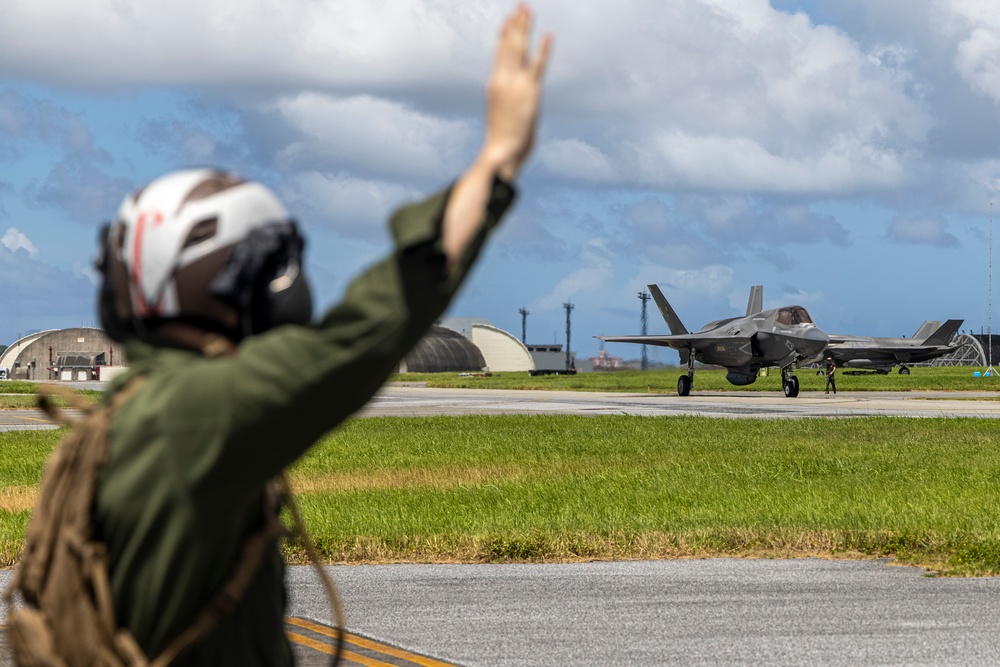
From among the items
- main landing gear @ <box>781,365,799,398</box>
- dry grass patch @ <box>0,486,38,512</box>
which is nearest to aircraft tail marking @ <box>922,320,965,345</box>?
main landing gear @ <box>781,365,799,398</box>

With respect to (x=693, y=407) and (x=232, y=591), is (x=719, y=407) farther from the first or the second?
(x=232, y=591)

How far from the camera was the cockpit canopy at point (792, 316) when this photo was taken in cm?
4369

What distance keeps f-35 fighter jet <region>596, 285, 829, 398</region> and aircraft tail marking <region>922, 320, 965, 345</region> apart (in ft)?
116

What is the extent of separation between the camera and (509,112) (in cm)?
187

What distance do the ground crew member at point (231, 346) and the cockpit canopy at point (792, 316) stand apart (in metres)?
42.7

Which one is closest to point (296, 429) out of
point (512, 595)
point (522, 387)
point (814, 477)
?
point (512, 595)

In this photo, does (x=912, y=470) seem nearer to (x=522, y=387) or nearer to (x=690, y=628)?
(x=690, y=628)

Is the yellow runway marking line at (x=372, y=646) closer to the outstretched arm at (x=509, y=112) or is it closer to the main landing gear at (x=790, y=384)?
the outstretched arm at (x=509, y=112)

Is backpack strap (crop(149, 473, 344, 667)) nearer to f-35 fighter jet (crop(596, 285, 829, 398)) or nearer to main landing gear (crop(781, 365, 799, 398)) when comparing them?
f-35 fighter jet (crop(596, 285, 829, 398))

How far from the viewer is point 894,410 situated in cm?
3522

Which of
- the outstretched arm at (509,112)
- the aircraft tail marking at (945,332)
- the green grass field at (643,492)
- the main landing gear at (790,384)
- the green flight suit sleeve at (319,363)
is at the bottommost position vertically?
the green grass field at (643,492)

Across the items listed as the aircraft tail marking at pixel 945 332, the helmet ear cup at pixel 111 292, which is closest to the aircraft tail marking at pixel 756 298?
the aircraft tail marking at pixel 945 332

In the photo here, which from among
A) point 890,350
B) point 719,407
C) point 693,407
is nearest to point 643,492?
point 693,407

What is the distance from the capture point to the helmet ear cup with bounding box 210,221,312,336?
6.72 ft
